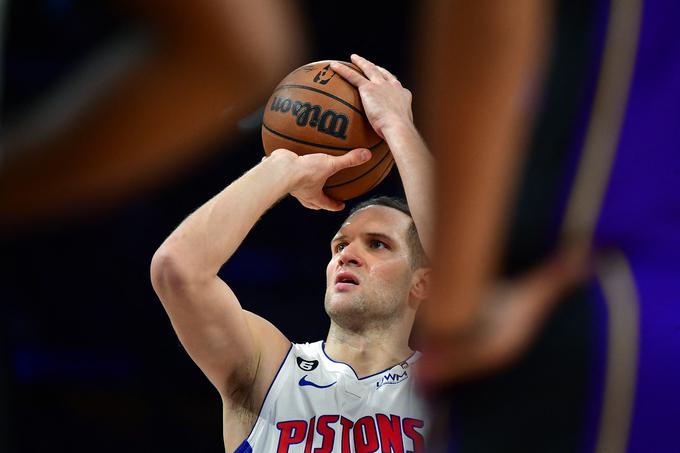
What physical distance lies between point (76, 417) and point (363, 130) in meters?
2.50

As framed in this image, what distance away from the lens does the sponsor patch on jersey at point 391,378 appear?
248 cm

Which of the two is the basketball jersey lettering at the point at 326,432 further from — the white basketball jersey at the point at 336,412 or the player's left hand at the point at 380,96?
the player's left hand at the point at 380,96

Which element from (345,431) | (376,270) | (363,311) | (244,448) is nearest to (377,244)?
(376,270)

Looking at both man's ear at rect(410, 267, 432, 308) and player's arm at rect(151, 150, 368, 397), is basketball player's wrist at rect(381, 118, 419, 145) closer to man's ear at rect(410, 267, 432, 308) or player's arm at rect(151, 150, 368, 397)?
player's arm at rect(151, 150, 368, 397)

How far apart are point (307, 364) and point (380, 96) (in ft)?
2.57

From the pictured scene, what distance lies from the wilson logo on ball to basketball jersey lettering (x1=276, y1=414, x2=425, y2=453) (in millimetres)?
743

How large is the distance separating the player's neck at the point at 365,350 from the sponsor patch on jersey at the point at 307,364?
6 centimetres

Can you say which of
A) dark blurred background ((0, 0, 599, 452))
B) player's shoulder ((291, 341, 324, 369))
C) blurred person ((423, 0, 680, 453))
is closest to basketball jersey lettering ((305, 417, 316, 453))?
Result: player's shoulder ((291, 341, 324, 369))

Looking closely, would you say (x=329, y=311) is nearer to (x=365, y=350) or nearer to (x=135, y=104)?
(x=365, y=350)

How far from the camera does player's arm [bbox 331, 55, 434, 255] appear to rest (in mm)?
2217

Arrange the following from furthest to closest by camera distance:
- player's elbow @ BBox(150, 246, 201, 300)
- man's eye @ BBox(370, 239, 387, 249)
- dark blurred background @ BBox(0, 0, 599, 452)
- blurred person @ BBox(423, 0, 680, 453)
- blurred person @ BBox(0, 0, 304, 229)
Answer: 1. dark blurred background @ BBox(0, 0, 599, 452)
2. man's eye @ BBox(370, 239, 387, 249)
3. player's elbow @ BBox(150, 246, 201, 300)
4. blurred person @ BBox(423, 0, 680, 453)
5. blurred person @ BBox(0, 0, 304, 229)

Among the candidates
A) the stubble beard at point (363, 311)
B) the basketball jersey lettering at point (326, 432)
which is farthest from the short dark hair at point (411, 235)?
the basketball jersey lettering at point (326, 432)

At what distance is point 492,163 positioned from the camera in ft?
2.44

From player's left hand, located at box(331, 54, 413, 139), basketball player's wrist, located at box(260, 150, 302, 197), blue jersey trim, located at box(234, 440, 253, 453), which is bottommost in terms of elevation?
blue jersey trim, located at box(234, 440, 253, 453)
